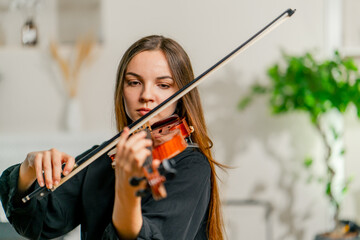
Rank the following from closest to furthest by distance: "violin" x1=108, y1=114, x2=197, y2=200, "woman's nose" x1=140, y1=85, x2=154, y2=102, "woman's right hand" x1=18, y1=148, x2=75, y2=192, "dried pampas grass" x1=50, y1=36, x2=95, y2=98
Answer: "violin" x1=108, y1=114, x2=197, y2=200
"woman's right hand" x1=18, y1=148, x2=75, y2=192
"woman's nose" x1=140, y1=85, x2=154, y2=102
"dried pampas grass" x1=50, y1=36, x2=95, y2=98

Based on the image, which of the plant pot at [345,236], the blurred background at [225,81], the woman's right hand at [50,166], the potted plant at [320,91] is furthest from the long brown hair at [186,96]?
the blurred background at [225,81]

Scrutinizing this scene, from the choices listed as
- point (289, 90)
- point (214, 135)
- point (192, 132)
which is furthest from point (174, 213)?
point (214, 135)

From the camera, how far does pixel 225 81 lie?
2.91m

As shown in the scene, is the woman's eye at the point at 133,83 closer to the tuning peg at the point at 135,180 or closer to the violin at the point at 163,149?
the violin at the point at 163,149

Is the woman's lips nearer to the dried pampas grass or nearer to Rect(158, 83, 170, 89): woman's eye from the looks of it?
Rect(158, 83, 170, 89): woman's eye

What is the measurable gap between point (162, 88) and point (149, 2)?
1985mm

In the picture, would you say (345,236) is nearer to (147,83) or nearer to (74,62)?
(74,62)

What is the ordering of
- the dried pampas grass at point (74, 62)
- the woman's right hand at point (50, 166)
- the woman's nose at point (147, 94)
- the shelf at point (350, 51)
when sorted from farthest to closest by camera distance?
the dried pampas grass at point (74, 62) → the shelf at point (350, 51) → the woman's nose at point (147, 94) → the woman's right hand at point (50, 166)

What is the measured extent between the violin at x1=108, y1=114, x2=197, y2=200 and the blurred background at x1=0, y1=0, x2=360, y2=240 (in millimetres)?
1842

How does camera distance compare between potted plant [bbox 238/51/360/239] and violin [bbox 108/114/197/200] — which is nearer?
violin [bbox 108/114/197/200]

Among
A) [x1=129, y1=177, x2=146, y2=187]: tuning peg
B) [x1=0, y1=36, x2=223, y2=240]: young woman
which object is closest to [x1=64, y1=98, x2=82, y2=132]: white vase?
[x1=0, y1=36, x2=223, y2=240]: young woman

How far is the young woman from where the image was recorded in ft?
2.85

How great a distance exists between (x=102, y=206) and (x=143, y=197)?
0.43 ft

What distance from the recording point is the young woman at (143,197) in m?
0.87
